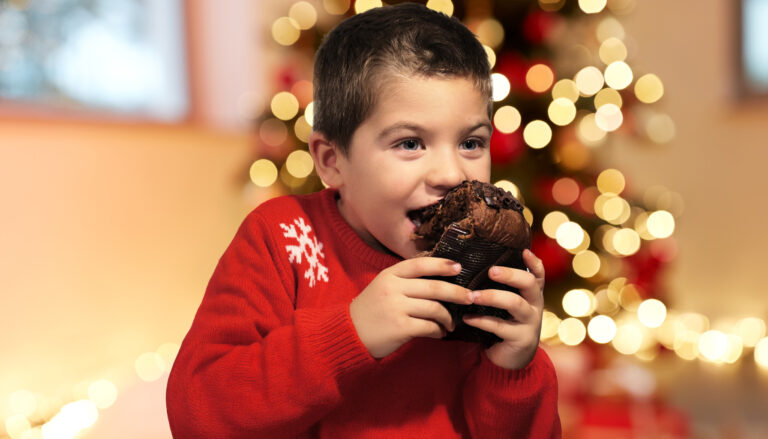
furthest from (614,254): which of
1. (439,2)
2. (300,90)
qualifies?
(300,90)

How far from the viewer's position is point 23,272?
2355mm

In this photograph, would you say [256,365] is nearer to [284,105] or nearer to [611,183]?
[284,105]

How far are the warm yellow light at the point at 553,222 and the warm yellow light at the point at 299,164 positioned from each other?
80 centimetres

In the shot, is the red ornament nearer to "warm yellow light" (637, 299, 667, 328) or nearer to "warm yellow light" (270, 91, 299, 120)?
"warm yellow light" (270, 91, 299, 120)

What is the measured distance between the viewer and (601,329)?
281cm

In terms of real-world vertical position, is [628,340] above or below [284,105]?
below

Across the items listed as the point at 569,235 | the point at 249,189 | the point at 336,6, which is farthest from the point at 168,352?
the point at 569,235

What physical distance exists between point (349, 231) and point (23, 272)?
1.77m

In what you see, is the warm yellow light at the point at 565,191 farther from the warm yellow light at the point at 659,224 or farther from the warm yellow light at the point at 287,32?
the warm yellow light at the point at 287,32

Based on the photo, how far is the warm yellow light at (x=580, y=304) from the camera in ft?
8.57

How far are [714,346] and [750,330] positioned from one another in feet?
0.65

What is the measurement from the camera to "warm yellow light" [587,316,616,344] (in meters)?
2.76

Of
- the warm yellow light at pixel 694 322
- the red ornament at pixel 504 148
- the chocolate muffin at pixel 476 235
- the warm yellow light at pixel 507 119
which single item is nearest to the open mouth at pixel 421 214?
the chocolate muffin at pixel 476 235

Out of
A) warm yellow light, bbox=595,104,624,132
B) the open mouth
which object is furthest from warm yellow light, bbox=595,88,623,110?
the open mouth
